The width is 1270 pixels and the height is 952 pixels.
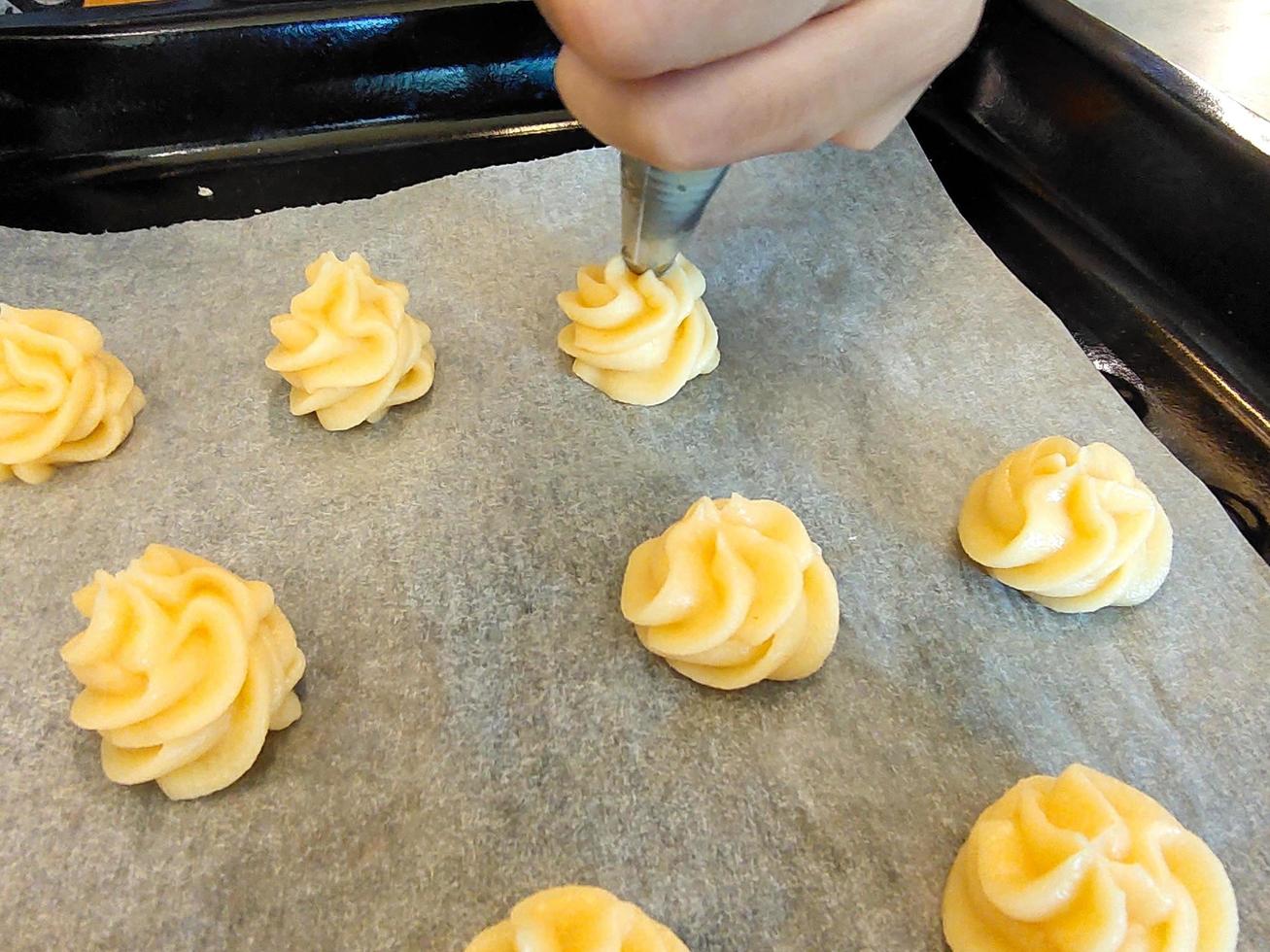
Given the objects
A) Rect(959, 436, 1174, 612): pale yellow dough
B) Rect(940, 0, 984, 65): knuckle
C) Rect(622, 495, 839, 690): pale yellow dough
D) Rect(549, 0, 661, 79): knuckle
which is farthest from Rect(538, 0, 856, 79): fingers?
Rect(959, 436, 1174, 612): pale yellow dough

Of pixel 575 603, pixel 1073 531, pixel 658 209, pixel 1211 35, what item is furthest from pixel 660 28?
pixel 1211 35

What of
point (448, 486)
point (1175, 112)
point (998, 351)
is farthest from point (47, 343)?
point (1175, 112)

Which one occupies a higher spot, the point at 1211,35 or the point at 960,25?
the point at 960,25

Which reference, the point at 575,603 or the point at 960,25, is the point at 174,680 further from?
the point at 960,25

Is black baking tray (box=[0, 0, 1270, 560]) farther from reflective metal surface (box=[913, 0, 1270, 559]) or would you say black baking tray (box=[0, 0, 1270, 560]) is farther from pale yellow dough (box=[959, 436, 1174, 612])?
pale yellow dough (box=[959, 436, 1174, 612])

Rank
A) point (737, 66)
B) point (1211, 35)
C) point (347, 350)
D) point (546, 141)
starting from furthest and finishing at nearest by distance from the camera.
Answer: point (1211, 35) → point (546, 141) → point (347, 350) → point (737, 66)

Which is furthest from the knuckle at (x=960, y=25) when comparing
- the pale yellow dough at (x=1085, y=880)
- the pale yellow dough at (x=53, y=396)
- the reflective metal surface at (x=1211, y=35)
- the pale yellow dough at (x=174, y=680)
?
the reflective metal surface at (x=1211, y=35)
